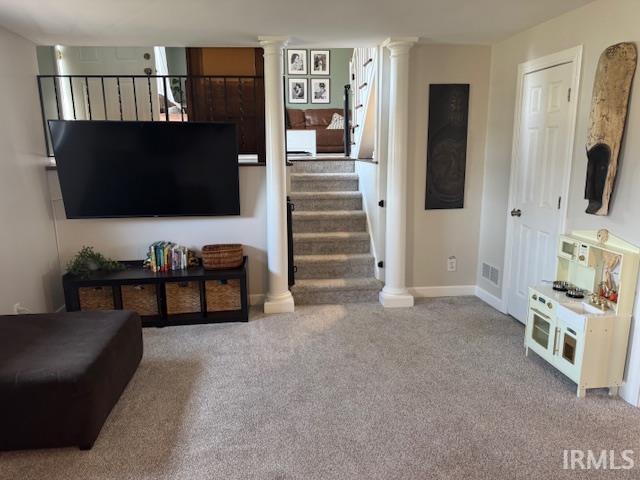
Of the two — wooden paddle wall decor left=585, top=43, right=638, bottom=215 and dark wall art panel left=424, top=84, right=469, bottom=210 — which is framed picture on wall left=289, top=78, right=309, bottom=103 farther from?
wooden paddle wall decor left=585, top=43, right=638, bottom=215

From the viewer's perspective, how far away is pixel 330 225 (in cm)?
479

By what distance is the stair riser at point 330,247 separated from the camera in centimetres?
462

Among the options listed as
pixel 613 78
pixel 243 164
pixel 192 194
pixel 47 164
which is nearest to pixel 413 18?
pixel 613 78

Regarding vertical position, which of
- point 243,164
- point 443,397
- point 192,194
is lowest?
point 443,397

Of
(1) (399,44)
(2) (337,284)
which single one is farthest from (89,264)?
(1) (399,44)

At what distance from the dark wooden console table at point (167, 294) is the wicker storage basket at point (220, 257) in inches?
2.3

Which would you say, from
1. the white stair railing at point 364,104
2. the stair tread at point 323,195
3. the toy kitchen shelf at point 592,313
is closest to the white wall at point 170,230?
the stair tread at point 323,195

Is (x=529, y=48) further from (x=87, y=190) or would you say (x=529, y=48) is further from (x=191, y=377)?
(x=87, y=190)

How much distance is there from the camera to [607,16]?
2.73 m

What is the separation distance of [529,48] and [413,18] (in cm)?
103

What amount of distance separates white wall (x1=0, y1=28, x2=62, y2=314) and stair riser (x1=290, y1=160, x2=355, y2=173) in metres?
2.55

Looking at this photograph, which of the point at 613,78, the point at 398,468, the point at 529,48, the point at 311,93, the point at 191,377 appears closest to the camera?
the point at 398,468

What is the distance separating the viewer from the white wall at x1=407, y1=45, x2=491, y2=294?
13.5 feet

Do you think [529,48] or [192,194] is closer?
[529,48]
